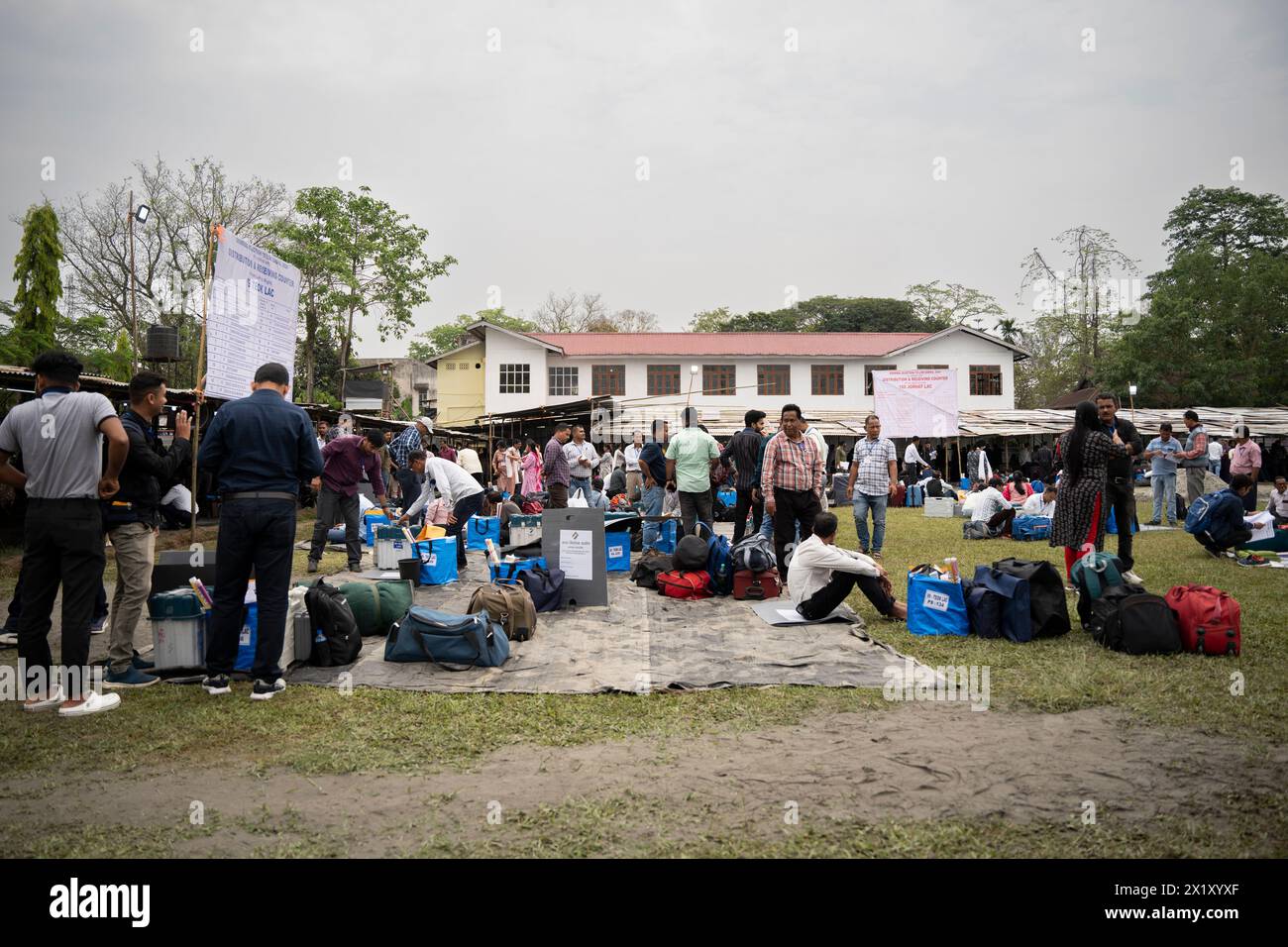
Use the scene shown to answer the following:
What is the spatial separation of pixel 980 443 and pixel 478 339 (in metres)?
22.8

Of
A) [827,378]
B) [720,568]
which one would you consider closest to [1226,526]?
[720,568]

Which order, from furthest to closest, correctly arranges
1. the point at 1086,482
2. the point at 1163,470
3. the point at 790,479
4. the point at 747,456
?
the point at 1163,470
the point at 747,456
the point at 790,479
the point at 1086,482

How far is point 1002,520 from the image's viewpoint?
14.1 meters

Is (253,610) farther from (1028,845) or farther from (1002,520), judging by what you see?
(1002,520)

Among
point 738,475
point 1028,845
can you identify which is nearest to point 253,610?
point 1028,845

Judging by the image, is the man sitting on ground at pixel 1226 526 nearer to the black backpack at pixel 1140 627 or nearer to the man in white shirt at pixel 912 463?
→ the black backpack at pixel 1140 627

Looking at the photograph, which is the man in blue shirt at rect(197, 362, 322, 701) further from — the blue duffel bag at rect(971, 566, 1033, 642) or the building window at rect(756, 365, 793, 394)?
the building window at rect(756, 365, 793, 394)

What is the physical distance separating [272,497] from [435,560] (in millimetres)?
4291

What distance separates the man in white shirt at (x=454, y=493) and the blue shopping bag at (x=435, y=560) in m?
0.39

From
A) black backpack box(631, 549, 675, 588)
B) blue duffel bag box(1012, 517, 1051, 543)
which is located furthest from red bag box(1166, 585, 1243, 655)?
blue duffel bag box(1012, 517, 1051, 543)

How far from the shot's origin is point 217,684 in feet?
16.0

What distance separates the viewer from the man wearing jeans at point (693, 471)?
9.69m

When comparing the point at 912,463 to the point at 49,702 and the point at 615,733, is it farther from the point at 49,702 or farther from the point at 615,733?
the point at 49,702

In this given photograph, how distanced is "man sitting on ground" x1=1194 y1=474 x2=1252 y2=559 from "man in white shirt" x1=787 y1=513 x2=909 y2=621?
5.68m
